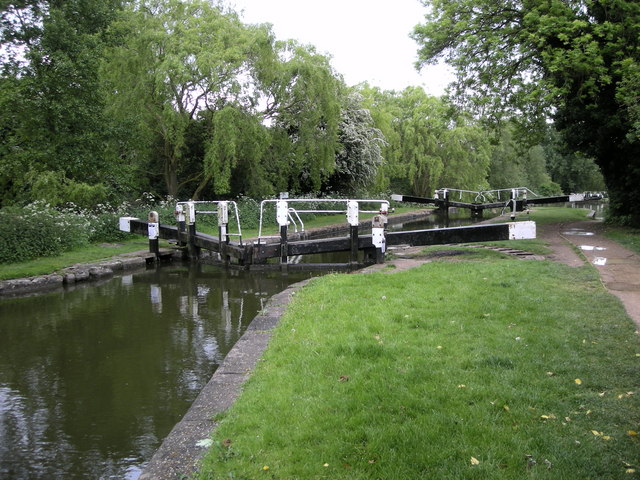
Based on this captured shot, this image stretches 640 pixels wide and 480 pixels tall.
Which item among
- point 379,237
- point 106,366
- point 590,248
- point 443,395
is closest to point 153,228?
point 379,237

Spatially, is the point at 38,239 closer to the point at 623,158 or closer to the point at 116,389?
the point at 116,389

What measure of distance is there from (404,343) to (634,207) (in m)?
13.4

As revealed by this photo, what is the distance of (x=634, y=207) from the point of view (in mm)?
15070

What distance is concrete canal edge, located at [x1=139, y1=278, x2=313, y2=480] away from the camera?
3.13 metres

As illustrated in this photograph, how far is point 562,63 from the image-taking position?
40.8 feet

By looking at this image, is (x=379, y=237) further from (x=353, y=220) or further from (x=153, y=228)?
(x=153, y=228)

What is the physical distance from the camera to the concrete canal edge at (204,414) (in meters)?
3.13

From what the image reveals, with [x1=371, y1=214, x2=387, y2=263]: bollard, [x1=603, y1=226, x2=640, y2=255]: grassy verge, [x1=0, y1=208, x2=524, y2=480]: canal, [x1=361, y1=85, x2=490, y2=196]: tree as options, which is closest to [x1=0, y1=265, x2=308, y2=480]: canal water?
[x1=0, y1=208, x2=524, y2=480]: canal

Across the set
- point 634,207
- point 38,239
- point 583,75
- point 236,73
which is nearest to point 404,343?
point 38,239

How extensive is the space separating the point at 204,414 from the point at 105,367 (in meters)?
2.62

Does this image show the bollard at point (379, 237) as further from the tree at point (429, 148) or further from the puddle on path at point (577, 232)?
the tree at point (429, 148)

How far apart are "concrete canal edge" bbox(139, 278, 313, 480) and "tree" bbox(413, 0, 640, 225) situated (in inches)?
393

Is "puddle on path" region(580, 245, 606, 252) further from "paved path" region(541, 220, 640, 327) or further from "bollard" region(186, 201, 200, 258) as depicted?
"bollard" region(186, 201, 200, 258)

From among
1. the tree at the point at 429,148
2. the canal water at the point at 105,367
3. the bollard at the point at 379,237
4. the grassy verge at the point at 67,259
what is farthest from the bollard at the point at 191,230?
the tree at the point at 429,148
